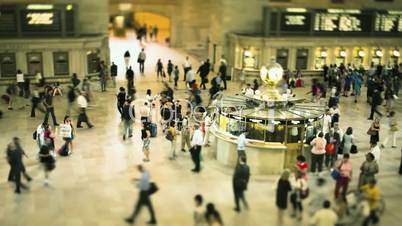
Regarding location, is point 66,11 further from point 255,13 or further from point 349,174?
point 349,174

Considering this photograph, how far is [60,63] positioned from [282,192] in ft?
54.1

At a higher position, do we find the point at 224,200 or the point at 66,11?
the point at 66,11

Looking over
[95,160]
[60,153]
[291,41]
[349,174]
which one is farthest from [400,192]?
[291,41]

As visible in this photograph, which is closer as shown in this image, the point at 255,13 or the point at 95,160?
the point at 95,160

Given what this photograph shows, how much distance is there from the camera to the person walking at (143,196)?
1060 centimetres

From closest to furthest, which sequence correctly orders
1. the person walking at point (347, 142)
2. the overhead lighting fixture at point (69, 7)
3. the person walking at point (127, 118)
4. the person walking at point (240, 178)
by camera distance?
A: the person walking at point (240, 178) < the person walking at point (347, 142) < the person walking at point (127, 118) < the overhead lighting fixture at point (69, 7)

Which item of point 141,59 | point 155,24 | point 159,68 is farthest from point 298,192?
point 155,24

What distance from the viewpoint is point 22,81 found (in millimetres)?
22844

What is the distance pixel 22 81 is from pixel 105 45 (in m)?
5.26

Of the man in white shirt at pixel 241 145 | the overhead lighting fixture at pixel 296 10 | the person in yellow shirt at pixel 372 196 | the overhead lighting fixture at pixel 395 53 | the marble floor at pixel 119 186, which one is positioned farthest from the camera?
the overhead lighting fixture at pixel 395 53

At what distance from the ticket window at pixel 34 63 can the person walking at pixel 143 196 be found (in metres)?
15.0

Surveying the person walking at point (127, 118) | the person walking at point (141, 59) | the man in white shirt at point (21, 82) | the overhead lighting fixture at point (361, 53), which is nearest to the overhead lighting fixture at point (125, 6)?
the person walking at point (141, 59)

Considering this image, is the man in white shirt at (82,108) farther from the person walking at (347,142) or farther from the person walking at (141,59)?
the person walking at (141,59)

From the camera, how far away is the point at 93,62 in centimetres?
2547
